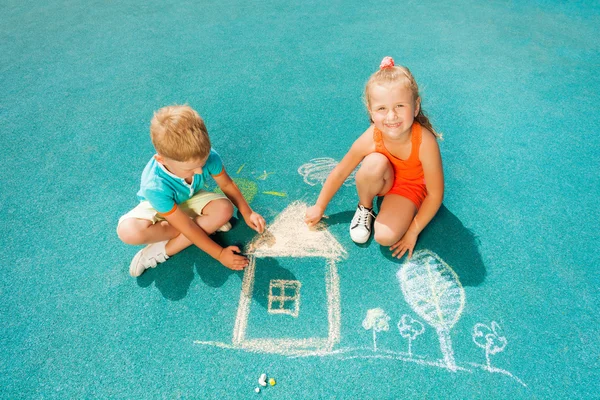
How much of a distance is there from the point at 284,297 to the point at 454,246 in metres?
0.92

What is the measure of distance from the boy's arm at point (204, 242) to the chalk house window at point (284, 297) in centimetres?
20

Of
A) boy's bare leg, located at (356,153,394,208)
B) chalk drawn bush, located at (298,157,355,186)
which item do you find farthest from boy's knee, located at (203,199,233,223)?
boy's bare leg, located at (356,153,394,208)

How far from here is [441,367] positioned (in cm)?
156

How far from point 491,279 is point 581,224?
698 millimetres

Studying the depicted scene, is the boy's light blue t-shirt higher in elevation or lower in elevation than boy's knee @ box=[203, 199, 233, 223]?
higher

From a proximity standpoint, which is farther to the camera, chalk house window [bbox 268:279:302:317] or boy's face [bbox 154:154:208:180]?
chalk house window [bbox 268:279:302:317]

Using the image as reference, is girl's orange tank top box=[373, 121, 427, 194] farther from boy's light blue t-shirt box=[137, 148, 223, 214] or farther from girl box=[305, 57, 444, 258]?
boy's light blue t-shirt box=[137, 148, 223, 214]

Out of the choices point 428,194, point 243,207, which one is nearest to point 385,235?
point 428,194

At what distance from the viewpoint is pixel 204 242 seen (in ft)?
5.93

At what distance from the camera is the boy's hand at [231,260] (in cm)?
186

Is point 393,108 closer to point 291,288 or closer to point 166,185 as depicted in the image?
point 291,288

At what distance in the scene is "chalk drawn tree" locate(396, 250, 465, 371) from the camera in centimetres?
167

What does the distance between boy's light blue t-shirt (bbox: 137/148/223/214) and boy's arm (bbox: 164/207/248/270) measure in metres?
0.06

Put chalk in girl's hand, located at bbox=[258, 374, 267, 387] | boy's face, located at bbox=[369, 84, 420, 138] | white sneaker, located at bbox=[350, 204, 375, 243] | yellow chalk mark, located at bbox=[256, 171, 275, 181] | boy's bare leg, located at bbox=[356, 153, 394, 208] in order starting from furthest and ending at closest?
1. yellow chalk mark, located at bbox=[256, 171, 275, 181]
2. white sneaker, located at bbox=[350, 204, 375, 243]
3. boy's bare leg, located at bbox=[356, 153, 394, 208]
4. boy's face, located at bbox=[369, 84, 420, 138]
5. chalk in girl's hand, located at bbox=[258, 374, 267, 387]
